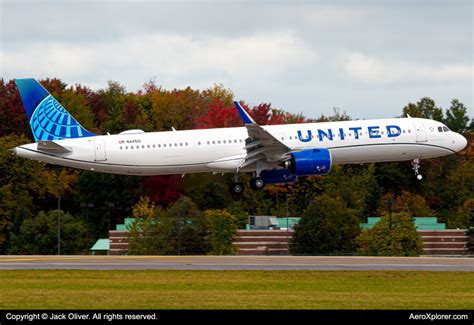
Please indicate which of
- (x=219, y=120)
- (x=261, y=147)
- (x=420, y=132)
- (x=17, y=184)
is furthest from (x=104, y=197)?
(x=420, y=132)

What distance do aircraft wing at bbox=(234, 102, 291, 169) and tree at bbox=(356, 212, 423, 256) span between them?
135 ft

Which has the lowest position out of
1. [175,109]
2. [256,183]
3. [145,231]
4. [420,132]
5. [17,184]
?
[145,231]

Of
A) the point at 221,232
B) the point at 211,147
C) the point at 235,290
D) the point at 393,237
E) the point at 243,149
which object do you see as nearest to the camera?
the point at 235,290

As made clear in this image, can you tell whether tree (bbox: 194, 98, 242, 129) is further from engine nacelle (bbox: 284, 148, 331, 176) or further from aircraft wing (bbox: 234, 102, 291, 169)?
engine nacelle (bbox: 284, 148, 331, 176)

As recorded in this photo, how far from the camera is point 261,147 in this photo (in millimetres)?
71875

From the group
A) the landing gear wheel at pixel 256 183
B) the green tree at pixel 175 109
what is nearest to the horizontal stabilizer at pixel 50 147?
the landing gear wheel at pixel 256 183

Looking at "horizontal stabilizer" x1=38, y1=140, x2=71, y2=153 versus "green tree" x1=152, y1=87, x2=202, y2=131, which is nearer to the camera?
"horizontal stabilizer" x1=38, y1=140, x2=71, y2=153

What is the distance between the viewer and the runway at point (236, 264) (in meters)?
54.8

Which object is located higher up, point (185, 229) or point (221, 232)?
point (185, 229)

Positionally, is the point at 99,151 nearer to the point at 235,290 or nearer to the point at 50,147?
the point at 50,147

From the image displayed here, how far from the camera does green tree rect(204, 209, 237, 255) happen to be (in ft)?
385

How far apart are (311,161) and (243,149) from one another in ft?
15.5

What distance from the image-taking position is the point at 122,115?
157750 millimetres

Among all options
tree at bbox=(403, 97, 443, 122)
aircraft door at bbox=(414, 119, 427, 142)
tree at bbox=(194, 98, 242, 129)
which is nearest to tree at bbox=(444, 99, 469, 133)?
tree at bbox=(403, 97, 443, 122)
